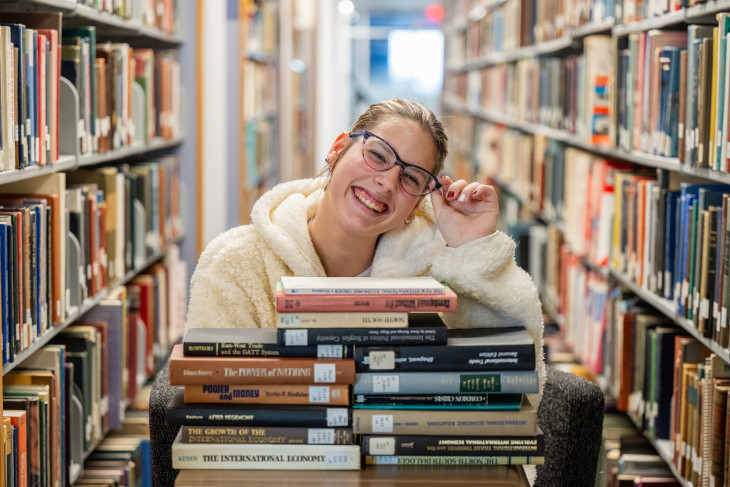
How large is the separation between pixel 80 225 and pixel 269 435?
1349mm

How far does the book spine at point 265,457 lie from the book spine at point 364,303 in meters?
0.20

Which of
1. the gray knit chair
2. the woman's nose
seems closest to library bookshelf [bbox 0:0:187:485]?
the gray knit chair

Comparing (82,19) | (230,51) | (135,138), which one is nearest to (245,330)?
(82,19)

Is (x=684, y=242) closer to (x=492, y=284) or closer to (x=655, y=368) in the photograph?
(x=655, y=368)

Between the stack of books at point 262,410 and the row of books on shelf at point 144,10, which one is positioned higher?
the row of books on shelf at point 144,10

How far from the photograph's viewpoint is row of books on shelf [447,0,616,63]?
11.0 ft

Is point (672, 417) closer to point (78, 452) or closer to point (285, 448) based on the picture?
point (285, 448)

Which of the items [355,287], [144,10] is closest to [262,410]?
[355,287]

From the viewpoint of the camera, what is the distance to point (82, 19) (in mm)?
2678

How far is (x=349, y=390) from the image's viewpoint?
52.0 inches

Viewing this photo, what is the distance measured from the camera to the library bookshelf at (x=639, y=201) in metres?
2.05

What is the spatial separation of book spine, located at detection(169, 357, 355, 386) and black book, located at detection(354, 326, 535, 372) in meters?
0.03

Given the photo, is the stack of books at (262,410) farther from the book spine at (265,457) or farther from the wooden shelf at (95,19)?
the wooden shelf at (95,19)

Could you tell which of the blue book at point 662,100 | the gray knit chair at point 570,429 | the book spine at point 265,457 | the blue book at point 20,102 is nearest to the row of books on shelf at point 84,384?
the gray knit chair at point 570,429
